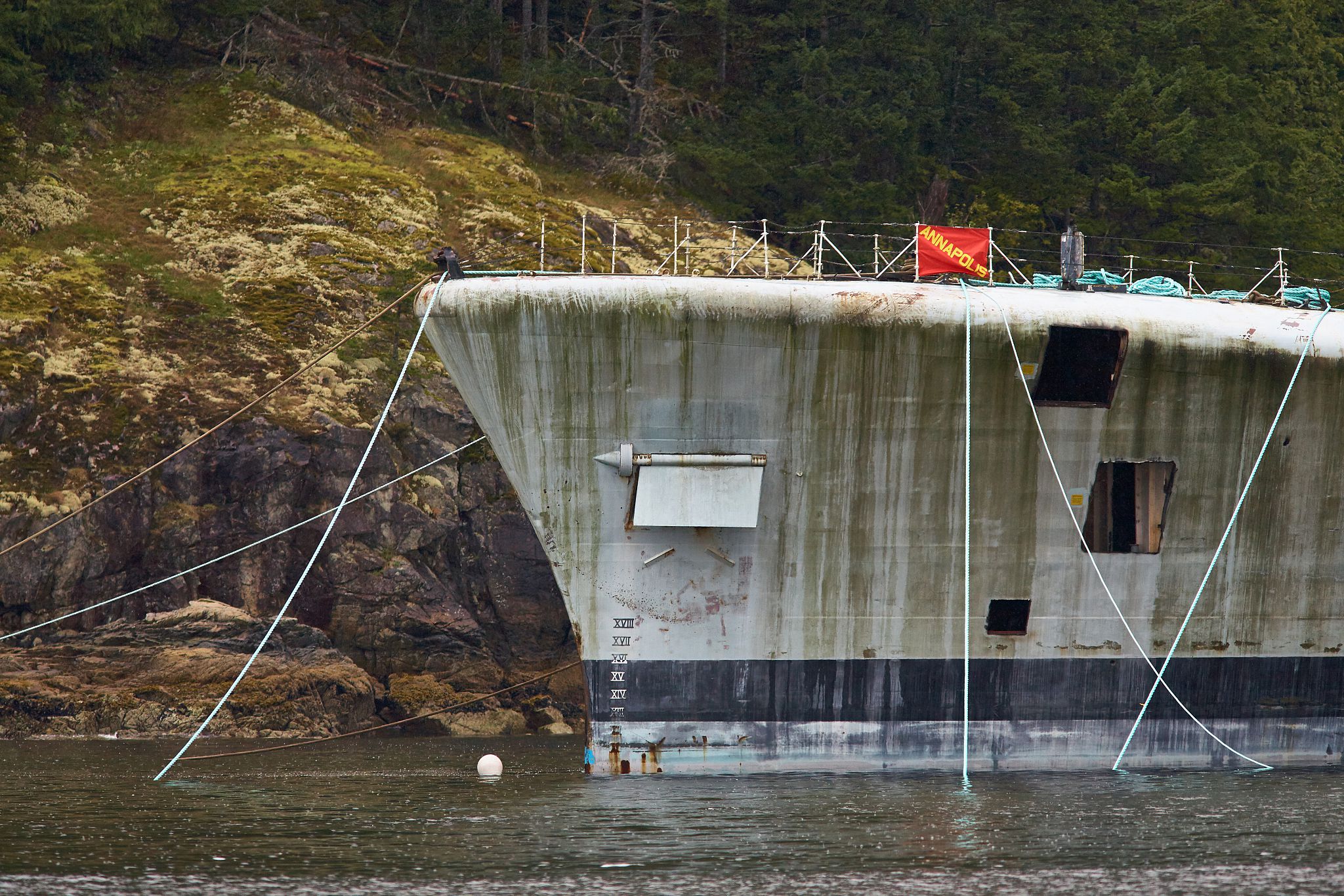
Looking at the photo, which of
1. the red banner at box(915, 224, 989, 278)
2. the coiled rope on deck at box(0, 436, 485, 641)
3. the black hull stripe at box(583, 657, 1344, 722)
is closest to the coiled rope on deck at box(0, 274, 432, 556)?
the coiled rope on deck at box(0, 436, 485, 641)

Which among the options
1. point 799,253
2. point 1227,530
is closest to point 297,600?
point 1227,530

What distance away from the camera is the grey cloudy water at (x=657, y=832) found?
16.5 m

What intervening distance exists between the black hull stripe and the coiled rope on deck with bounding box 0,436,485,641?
34.5ft

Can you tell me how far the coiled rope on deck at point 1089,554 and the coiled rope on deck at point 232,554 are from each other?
527 inches

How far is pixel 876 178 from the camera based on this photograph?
181 feet

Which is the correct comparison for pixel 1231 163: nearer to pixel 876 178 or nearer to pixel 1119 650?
pixel 876 178

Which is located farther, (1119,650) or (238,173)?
(238,173)

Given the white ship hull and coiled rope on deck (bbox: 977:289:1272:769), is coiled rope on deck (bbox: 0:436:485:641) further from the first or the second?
coiled rope on deck (bbox: 977:289:1272:769)

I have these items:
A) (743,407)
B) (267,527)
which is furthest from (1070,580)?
(267,527)

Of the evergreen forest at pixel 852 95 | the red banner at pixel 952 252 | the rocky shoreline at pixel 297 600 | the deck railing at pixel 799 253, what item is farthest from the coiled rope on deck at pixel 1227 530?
the evergreen forest at pixel 852 95

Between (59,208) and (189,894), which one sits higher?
(59,208)

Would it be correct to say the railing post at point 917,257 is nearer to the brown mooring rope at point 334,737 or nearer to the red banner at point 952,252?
the red banner at point 952,252

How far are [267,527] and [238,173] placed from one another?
15361mm

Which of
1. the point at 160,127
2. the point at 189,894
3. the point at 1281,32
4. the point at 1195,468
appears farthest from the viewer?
the point at 1281,32
